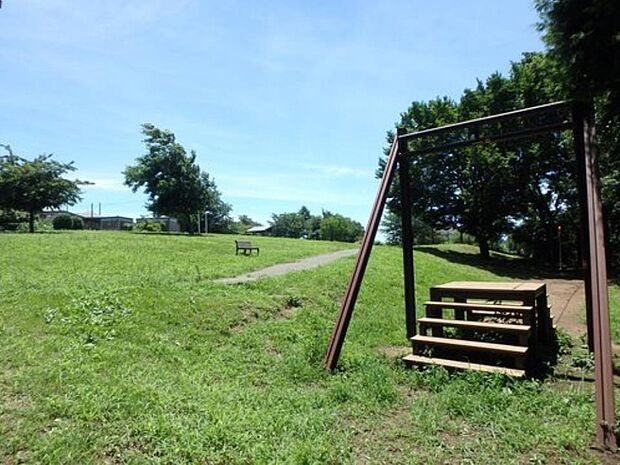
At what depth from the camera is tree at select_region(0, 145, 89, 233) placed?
2081 cm

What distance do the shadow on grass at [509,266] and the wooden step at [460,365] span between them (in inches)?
553

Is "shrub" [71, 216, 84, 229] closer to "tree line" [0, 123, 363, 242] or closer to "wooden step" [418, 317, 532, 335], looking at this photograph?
"tree line" [0, 123, 363, 242]

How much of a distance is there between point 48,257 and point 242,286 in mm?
7201

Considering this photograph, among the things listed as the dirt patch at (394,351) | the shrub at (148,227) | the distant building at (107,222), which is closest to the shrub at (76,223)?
the shrub at (148,227)

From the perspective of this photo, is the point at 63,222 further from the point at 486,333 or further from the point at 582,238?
the point at 582,238

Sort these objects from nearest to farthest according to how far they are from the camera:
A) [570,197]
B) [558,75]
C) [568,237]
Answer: [558,75]
[570,197]
[568,237]

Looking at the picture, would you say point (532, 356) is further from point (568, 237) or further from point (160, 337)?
point (568, 237)

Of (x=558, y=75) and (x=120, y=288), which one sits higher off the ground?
(x=558, y=75)

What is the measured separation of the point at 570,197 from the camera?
Answer: 20.1 m

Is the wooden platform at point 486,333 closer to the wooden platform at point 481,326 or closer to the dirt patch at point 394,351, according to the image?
the wooden platform at point 481,326

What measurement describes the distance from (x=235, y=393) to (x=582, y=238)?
3876mm

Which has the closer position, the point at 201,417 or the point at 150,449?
the point at 150,449

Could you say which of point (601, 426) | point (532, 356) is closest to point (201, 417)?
point (601, 426)

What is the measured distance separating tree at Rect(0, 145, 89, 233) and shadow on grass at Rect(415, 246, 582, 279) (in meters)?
19.0
